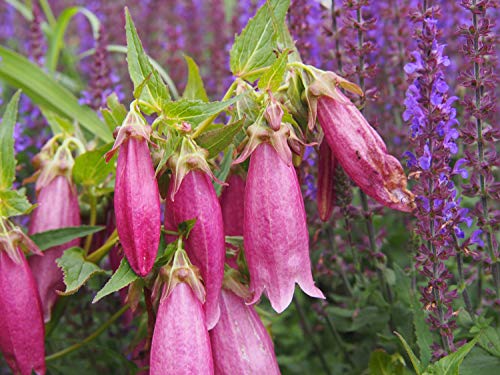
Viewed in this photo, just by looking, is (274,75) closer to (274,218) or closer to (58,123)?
(274,218)

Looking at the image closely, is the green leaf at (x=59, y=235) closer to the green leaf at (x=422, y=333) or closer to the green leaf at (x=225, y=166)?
the green leaf at (x=225, y=166)

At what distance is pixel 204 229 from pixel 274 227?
0.29 ft

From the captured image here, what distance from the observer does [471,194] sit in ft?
3.29

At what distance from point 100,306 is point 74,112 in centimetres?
40

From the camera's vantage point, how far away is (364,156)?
942mm

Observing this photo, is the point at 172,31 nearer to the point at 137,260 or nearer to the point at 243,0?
the point at 243,0

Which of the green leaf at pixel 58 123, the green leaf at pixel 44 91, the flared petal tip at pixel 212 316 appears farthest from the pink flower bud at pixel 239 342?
the green leaf at pixel 44 91

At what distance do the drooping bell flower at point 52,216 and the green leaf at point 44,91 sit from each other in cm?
27

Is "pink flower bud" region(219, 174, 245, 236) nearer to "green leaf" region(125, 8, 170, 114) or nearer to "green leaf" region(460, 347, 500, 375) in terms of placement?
"green leaf" region(125, 8, 170, 114)

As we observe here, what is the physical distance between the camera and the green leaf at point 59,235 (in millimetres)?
1111

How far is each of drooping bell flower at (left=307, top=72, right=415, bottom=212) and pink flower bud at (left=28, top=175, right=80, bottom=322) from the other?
46cm

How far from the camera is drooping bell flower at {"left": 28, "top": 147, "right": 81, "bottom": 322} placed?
1155 millimetres

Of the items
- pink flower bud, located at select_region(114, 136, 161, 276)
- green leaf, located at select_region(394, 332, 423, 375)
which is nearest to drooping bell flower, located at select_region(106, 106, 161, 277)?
pink flower bud, located at select_region(114, 136, 161, 276)

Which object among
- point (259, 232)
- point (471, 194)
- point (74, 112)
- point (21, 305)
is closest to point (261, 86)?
point (259, 232)
